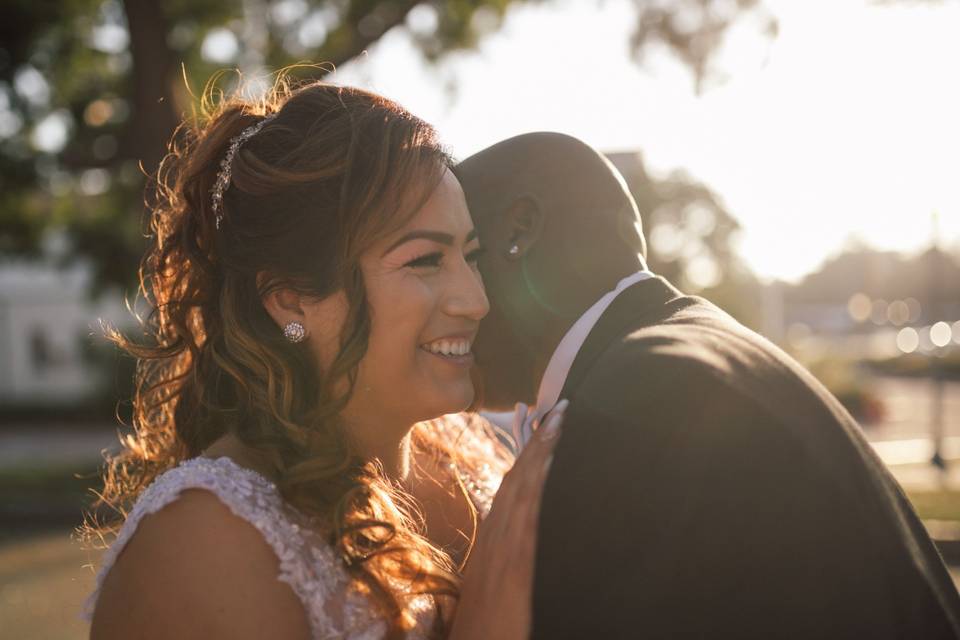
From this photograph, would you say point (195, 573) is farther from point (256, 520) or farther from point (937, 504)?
point (937, 504)

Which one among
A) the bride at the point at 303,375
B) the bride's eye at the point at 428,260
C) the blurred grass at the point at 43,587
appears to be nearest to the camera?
the bride at the point at 303,375

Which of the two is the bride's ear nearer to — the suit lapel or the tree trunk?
the suit lapel

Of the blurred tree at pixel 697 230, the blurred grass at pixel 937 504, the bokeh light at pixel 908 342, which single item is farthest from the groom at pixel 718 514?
the bokeh light at pixel 908 342

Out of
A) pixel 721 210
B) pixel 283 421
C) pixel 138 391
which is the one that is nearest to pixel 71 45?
pixel 138 391

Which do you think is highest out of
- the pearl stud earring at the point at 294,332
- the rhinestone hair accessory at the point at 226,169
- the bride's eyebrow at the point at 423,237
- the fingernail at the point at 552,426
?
the rhinestone hair accessory at the point at 226,169

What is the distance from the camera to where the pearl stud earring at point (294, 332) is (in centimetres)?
256

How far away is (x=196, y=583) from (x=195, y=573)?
22 millimetres

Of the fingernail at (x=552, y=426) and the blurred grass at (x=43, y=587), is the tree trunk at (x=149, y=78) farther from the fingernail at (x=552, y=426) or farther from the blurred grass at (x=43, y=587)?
the fingernail at (x=552, y=426)

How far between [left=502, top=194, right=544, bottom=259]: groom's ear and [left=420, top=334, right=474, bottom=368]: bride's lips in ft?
0.90

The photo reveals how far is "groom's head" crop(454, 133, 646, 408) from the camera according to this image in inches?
96.4

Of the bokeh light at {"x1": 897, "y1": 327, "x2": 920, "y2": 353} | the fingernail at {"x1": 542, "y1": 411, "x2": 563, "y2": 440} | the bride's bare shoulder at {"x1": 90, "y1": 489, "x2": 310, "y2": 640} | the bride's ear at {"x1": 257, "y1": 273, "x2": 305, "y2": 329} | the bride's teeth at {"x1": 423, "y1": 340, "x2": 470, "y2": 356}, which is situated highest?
the bride's ear at {"x1": 257, "y1": 273, "x2": 305, "y2": 329}

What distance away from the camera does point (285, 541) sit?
2.19 m

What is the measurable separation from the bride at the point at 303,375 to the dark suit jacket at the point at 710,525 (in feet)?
1.55

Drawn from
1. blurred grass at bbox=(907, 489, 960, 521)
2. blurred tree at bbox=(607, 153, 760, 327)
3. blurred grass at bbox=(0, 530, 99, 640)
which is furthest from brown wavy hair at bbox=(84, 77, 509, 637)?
blurred tree at bbox=(607, 153, 760, 327)
